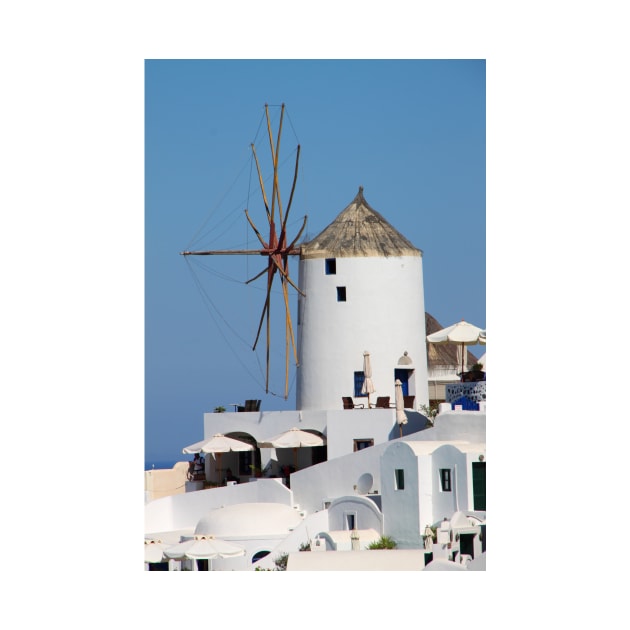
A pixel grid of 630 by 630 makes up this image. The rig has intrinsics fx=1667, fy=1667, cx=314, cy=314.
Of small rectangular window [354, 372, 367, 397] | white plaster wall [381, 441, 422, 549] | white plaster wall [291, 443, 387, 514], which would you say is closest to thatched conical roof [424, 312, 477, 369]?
small rectangular window [354, 372, 367, 397]

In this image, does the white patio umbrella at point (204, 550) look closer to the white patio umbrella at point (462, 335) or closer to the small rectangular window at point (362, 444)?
the small rectangular window at point (362, 444)

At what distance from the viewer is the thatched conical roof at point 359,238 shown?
32594 millimetres

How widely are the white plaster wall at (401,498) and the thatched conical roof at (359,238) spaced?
252 inches

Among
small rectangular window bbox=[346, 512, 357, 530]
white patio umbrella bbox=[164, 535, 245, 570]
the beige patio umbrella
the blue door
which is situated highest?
the blue door

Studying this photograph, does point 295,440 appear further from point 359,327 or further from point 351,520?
point 351,520

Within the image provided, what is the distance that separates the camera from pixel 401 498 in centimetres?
2658

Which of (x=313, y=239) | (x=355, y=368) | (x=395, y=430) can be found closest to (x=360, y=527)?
(x=395, y=430)

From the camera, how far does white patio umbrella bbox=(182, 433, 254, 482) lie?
31781mm

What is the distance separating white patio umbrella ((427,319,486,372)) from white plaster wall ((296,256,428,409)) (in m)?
1.47

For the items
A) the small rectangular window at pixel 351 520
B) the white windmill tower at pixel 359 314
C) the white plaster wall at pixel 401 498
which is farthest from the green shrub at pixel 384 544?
the white windmill tower at pixel 359 314

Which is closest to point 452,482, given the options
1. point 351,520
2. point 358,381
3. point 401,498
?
point 401,498

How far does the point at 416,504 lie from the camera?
2623cm

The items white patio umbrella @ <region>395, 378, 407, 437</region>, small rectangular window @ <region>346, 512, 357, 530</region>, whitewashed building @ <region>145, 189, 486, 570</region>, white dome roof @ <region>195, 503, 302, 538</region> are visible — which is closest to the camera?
whitewashed building @ <region>145, 189, 486, 570</region>

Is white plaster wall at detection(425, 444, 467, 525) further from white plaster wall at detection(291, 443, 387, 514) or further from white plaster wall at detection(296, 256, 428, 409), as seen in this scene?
white plaster wall at detection(296, 256, 428, 409)
